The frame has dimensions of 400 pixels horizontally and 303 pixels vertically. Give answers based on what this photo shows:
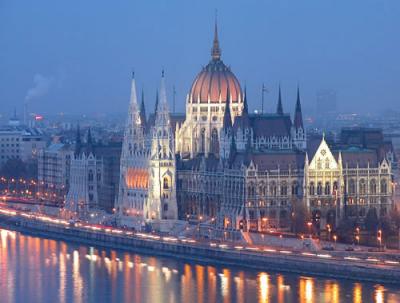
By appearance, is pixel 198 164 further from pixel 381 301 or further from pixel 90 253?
pixel 381 301

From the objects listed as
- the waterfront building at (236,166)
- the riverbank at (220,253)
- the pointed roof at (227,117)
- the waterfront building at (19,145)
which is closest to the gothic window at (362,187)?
the waterfront building at (236,166)

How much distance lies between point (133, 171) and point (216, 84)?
19.9 ft

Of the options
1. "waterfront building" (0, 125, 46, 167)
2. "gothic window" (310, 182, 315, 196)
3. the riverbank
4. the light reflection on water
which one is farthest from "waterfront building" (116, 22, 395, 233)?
"waterfront building" (0, 125, 46, 167)

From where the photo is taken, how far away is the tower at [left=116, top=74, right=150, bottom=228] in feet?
313

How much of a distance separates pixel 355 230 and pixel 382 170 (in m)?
5.93

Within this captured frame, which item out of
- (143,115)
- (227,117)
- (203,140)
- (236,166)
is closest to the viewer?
(236,166)

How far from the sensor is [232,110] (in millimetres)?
99000

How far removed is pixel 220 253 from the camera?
83812 mm

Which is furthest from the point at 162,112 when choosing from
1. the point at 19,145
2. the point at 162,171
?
the point at 19,145

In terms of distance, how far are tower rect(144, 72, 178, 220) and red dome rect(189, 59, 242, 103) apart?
544 centimetres

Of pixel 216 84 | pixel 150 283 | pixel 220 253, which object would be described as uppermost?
pixel 216 84

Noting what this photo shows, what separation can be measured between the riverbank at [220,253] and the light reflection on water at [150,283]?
682 millimetres

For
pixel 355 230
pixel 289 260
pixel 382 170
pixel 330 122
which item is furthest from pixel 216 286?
pixel 330 122

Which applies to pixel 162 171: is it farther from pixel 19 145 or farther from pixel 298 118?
pixel 19 145
